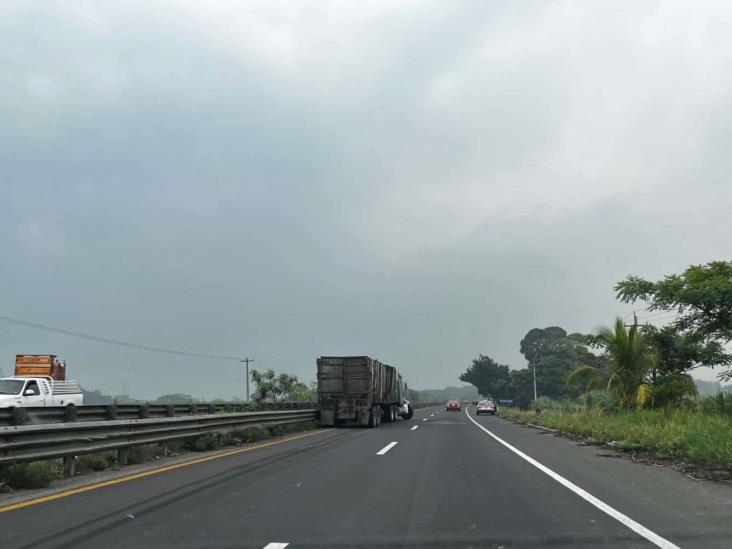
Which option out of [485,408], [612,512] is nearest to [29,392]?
[612,512]

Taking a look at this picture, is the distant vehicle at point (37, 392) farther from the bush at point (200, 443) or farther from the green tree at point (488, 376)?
the green tree at point (488, 376)

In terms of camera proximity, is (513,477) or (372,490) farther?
(513,477)

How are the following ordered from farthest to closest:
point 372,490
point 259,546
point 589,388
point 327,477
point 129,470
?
point 589,388 < point 129,470 < point 327,477 < point 372,490 < point 259,546

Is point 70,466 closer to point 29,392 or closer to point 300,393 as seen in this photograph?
point 29,392

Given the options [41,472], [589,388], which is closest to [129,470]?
[41,472]

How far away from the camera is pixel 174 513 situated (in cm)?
711

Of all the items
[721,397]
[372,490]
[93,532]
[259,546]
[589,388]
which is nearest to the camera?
[259,546]

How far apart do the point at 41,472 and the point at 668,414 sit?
1679 cm

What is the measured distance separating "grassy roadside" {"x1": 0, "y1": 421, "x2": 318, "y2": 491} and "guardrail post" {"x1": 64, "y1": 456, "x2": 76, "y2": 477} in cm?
9

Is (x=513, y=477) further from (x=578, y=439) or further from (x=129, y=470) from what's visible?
(x=578, y=439)

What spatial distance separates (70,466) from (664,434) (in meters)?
12.5

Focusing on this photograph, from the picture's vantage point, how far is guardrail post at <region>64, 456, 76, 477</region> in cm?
1038

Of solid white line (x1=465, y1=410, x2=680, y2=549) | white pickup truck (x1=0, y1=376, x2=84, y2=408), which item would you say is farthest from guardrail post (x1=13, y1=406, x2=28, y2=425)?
white pickup truck (x1=0, y1=376, x2=84, y2=408)

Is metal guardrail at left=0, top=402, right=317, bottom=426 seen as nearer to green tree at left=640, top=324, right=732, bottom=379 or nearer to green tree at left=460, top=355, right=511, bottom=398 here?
green tree at left=640, top=324, right=732, bottom=379
